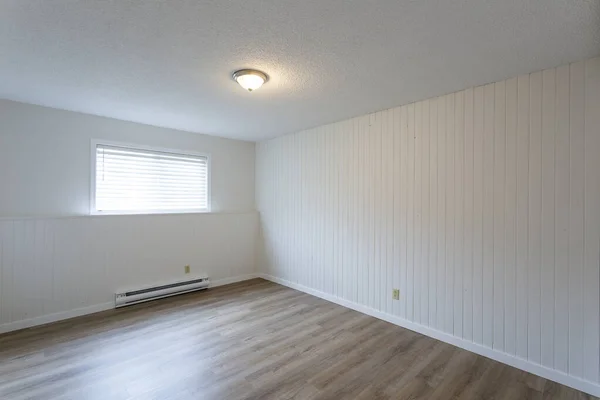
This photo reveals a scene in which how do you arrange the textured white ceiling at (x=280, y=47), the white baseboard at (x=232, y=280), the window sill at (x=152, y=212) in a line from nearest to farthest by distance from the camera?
the textured white ceiling at (x=280, y=47)
the window sill at (x=152, y=212)
the white baseboard at (x=232, y=280)

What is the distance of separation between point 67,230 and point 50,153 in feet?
2.94

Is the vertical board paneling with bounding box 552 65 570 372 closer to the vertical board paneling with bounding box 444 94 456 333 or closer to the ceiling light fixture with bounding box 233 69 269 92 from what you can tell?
the vertical board paneling with bounding box 444 94 456 333

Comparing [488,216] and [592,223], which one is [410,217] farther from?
[592,223]

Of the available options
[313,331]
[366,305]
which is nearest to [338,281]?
[366,305]

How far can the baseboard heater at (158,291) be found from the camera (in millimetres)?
3744

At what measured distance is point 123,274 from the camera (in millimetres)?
3818

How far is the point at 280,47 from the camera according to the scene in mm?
2043

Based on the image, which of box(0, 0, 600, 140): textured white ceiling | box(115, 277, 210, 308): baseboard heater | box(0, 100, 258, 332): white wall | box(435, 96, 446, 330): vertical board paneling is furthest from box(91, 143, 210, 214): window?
box(435, 96, 446, 330): vertical board paneling

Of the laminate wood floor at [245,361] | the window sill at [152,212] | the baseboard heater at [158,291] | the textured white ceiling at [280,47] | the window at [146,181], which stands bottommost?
the laminate wood floor at [245,361]

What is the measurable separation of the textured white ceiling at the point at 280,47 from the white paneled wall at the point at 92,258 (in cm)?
146

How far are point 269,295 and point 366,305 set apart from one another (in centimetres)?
140

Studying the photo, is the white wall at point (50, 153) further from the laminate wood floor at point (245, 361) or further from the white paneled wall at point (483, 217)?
the white paneled wall at point (483, 217)

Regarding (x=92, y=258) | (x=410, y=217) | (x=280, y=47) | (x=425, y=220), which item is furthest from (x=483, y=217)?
(x=92, y=258)

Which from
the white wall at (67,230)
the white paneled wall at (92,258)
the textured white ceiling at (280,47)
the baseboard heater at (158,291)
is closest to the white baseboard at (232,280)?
the white paneled wall at (92,258)
